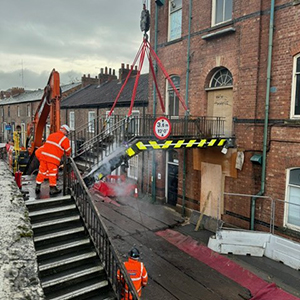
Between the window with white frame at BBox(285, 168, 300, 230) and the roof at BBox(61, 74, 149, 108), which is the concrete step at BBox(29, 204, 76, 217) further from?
the roof at BBox(61, 74, 149, 108)

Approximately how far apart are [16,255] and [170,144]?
21.4ft

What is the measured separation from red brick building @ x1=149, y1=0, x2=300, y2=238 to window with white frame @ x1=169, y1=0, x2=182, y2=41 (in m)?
0.05

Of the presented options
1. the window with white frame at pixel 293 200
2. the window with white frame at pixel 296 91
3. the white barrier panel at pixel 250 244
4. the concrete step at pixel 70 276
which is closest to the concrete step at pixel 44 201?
the concrete step at pixel 70 276

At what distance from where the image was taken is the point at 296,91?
8.89 meters

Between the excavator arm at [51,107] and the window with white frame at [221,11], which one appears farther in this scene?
the window with white frame at [221,11]

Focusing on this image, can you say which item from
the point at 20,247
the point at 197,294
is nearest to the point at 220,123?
the point at 197,294

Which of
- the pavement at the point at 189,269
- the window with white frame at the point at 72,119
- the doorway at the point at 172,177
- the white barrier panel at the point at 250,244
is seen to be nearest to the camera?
the pavement at the point at 189,269

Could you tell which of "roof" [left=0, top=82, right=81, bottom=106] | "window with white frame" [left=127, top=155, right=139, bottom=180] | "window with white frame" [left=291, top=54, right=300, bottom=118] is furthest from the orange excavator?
"roof" [left=0, top=82, right=81, bottom=106]

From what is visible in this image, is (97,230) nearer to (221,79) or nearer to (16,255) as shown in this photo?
(16,255)

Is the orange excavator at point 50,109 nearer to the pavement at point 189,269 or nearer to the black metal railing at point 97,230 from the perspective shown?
the black metal railing at point 97,230

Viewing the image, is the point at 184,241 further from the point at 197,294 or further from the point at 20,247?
the point at 20,247

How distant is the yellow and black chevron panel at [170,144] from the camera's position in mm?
8664

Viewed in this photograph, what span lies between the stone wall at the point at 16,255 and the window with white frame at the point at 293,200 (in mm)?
7733

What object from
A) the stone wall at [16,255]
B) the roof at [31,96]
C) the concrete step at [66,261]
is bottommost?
the concrete step at [66,261]
